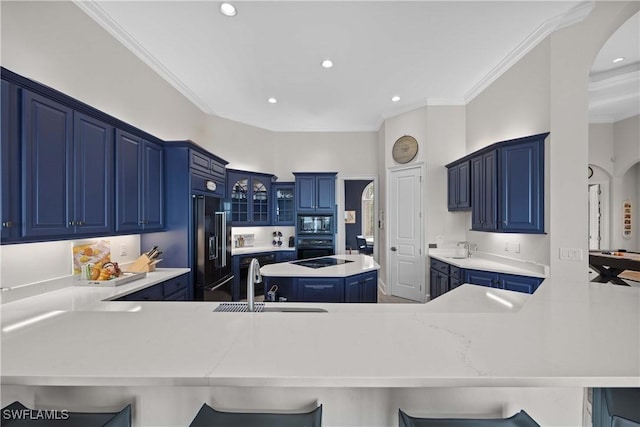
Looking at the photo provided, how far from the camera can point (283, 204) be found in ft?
17.9

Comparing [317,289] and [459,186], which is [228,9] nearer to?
[317,289]

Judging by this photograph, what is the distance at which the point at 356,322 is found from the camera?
1020mm

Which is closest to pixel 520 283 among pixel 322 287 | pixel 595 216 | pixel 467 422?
pixel 322 287

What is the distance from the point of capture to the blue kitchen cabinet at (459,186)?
3639 millimetres

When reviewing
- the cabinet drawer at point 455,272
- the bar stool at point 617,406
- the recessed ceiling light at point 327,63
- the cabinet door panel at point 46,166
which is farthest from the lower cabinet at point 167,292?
the cabinet drawer at point 455,272

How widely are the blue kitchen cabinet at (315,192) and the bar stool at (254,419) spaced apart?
14.2 feet

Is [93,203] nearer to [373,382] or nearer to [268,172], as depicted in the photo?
[373,382]

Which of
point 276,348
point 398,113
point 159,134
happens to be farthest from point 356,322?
point 398,113

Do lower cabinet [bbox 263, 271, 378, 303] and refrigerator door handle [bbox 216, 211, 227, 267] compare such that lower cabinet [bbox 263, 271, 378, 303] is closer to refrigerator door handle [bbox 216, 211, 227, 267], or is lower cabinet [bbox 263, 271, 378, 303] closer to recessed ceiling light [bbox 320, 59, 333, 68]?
refrigerator door handle [bbox 216, 211, 227, 267]

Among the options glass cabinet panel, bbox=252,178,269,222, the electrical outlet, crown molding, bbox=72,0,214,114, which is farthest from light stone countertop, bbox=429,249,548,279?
crown molding, bbox=72,0,214,114

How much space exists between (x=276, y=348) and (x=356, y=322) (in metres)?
0.34

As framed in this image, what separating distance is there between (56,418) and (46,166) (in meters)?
1.73

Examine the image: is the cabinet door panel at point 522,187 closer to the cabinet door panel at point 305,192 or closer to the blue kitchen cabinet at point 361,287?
the blue kitchen cabinet at point 361,287

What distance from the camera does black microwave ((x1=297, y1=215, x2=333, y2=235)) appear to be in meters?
5.18
